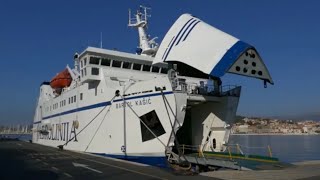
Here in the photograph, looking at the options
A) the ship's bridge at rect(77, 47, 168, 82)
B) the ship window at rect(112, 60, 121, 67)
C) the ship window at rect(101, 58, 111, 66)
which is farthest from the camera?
the ship window at rect(112, 60, 121, 67)

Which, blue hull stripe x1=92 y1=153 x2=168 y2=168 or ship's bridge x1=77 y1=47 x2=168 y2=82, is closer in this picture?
blue hull stripe x1=92 y1=153 x2=168 y2=168

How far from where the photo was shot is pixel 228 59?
17672 mm

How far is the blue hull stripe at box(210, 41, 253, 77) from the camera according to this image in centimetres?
1738

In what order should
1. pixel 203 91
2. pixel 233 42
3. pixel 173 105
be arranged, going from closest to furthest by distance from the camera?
pixel 233 42 < pixel 173 105 < pixel 203 91

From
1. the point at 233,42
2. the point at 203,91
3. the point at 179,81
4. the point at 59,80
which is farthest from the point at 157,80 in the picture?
the point at 59,80

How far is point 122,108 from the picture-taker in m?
22.9

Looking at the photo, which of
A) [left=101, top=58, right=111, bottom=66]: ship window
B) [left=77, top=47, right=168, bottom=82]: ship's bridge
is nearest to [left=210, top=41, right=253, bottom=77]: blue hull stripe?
[left=77, top=47, right=168, bottom=82]: ship's bridge

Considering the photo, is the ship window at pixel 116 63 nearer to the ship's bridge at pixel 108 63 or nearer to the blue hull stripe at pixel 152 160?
the ship's bridge at pixel 108 63

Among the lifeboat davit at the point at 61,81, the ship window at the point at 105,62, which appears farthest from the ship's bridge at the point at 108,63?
the lifeboat davit at the point at 61,81

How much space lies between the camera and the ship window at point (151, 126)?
20.8 meters

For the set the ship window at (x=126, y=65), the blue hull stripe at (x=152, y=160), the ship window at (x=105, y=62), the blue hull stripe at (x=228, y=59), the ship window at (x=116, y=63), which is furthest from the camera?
the ship window at (x=126, y=65)

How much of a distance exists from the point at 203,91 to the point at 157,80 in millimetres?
3421

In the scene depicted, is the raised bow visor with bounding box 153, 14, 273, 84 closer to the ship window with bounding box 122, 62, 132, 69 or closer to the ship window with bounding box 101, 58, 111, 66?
the ship window with bounding box 122, 62, 132, 69

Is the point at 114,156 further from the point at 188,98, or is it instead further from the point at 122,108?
the point at 188,98
